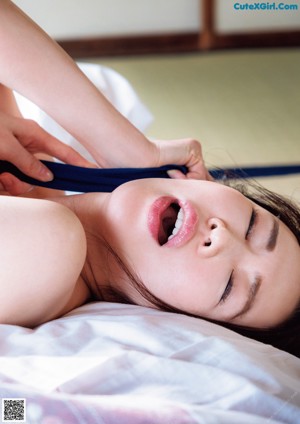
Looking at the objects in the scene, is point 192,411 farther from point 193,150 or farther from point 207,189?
point 193,150

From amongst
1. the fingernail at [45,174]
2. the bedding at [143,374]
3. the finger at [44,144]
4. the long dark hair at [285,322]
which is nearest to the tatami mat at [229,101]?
the long dark hair at [285,322]

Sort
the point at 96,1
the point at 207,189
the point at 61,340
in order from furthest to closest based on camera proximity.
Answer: the point at 96,1
the point at 207,189
the point at 61,340

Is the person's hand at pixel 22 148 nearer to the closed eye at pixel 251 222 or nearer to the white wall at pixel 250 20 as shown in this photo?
the closed eye at pixel 251 222

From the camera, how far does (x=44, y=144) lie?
1327 mm

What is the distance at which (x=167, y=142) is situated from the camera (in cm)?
133

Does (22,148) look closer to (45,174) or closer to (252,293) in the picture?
(45,174)

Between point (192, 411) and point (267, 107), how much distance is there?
6.06 ft

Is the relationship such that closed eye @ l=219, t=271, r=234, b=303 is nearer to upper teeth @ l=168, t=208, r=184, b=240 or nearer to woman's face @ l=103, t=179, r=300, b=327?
woman's face @ l=103, t=179, r=300, b=327

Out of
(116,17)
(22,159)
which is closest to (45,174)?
(22,159)

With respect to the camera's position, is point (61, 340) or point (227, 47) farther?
point (227, 47)

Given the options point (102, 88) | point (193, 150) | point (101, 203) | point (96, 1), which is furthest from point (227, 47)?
point (101, 203)

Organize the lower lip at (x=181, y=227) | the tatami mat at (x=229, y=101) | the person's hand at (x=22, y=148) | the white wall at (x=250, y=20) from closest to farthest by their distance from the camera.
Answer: the lower lip at (x=181, y=227)
the person's hand at (x=22, y=148)
the tatami mat at (x=229, y=101)
the white wall at (x=250, y=20)

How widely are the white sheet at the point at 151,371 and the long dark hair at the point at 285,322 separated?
0.12 m

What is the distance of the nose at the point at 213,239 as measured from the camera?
3.67 feet
